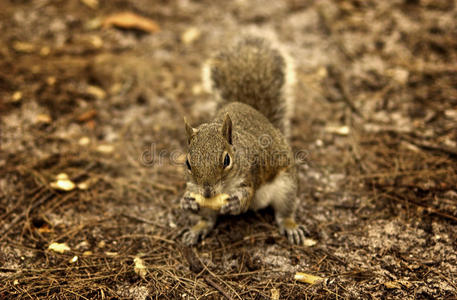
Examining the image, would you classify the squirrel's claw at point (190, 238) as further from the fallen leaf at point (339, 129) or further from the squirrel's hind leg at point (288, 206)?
the fallen leaf at point (339, 129)

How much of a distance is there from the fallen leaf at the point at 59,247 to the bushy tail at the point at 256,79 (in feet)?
4.42

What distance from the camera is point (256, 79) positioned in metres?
2.75

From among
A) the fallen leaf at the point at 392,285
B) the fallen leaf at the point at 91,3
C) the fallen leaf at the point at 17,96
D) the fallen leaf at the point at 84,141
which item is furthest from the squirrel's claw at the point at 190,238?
the fallen leaf at the point at 91,3

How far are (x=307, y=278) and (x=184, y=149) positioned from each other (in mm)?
1464

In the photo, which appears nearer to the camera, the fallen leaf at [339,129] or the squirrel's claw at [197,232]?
the squirrel's claw at [197,232]

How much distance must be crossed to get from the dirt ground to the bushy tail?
51cm

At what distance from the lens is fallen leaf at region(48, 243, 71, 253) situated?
2.42m

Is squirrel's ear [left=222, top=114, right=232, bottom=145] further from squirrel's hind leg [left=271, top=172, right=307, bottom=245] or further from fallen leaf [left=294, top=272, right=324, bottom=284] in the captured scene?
fallen leaf [left=294, top=272, right=324, bottom=284]

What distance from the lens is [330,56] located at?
4.01 meters

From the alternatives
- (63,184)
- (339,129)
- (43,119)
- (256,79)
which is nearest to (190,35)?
(43,119)

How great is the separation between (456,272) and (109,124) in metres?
2.73

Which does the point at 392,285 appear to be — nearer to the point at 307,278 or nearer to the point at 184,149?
the point at 307,278

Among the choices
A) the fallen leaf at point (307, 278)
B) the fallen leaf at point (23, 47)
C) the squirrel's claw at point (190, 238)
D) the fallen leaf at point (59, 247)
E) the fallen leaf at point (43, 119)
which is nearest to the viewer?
the fallen leaf at point (307, 278)

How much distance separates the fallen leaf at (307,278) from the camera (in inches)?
86.7
